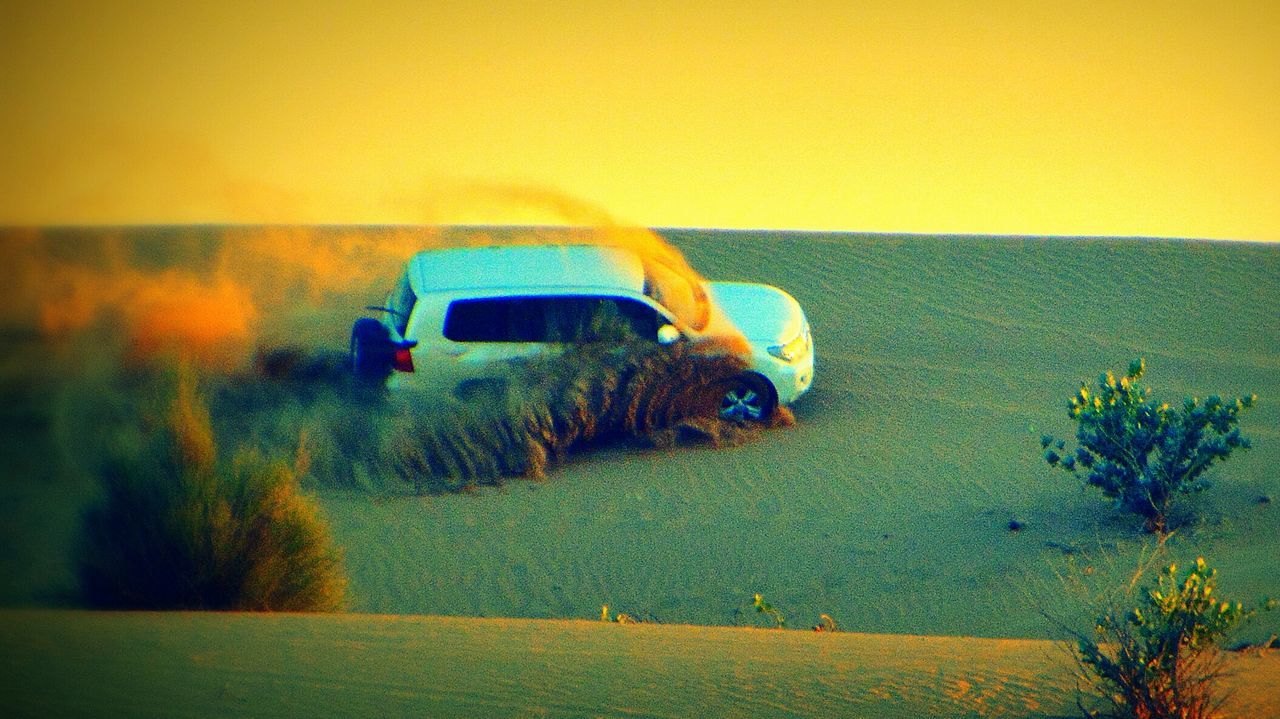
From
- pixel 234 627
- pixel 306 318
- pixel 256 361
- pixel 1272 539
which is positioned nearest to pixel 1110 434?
pixel 1272 539

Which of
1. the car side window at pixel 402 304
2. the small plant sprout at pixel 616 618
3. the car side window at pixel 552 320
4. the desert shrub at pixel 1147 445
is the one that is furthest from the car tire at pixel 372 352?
the desert shrub at pixel 1147 445

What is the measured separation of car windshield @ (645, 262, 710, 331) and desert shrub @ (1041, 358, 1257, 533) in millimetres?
3492

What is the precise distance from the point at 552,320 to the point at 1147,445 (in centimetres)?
519

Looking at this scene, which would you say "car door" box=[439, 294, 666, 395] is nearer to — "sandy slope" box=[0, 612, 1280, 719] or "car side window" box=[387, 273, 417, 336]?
"car side window" box=[387, 273, 417, 336]

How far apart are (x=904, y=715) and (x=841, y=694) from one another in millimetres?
337

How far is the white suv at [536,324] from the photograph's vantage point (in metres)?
11.6

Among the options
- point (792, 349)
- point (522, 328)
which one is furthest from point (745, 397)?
point (522, 328)

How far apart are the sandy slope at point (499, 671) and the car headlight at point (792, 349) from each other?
527 centimetres

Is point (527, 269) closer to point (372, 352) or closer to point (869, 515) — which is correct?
point (372, 352)

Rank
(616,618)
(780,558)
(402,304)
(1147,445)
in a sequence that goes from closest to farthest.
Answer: (616,618), (780,558), (1147,445), (402,304)

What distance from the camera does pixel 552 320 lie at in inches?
465

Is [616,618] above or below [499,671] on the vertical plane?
above

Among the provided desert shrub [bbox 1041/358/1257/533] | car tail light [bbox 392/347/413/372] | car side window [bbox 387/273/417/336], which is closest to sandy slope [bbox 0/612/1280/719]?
desert shrub [bbox 1041/358/1257/533]

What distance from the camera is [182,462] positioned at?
8195 millimetres
